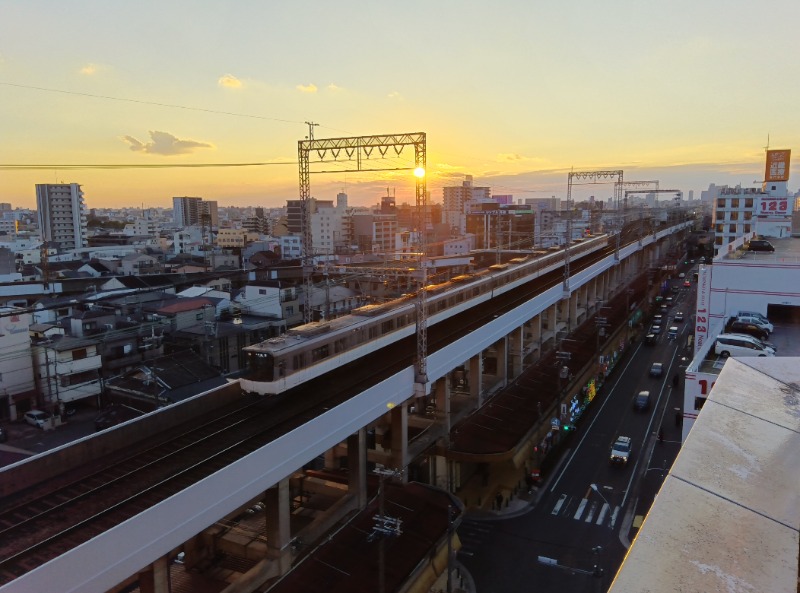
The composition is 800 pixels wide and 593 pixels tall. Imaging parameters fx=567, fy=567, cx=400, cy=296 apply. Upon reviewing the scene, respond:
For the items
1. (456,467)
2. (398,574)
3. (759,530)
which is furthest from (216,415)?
(759,530)

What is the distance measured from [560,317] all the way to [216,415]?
2029 cm

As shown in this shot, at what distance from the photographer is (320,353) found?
11.9m

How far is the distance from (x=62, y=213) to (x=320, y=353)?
6056 centimetres

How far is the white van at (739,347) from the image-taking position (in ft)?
36.1

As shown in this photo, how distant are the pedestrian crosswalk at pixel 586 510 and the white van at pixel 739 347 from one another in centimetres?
464

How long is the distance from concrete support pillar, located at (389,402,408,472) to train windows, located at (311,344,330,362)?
198 centimetres

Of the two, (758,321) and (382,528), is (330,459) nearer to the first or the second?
(382,528)

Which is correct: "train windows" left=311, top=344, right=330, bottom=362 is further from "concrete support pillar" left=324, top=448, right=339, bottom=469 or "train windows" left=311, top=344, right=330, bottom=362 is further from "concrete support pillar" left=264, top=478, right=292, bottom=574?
"concrete support pillar" left=324, top=448, right=339, bottom=469

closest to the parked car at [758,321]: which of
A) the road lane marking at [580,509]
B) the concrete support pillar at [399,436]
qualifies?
the road lane marking at [580,509]

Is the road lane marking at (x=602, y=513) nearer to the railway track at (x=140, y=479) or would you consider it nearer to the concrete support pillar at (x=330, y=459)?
the railway track at (x=140, y=479)

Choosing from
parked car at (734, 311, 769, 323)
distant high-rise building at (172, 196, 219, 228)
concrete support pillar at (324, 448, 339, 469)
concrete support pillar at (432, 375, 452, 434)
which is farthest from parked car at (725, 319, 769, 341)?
distant high-rise building at (172, 196, 219, 228)

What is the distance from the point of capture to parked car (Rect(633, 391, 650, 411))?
2002 cm

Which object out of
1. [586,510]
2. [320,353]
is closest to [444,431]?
[586,510]

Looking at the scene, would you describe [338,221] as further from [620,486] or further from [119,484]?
[119,484]
